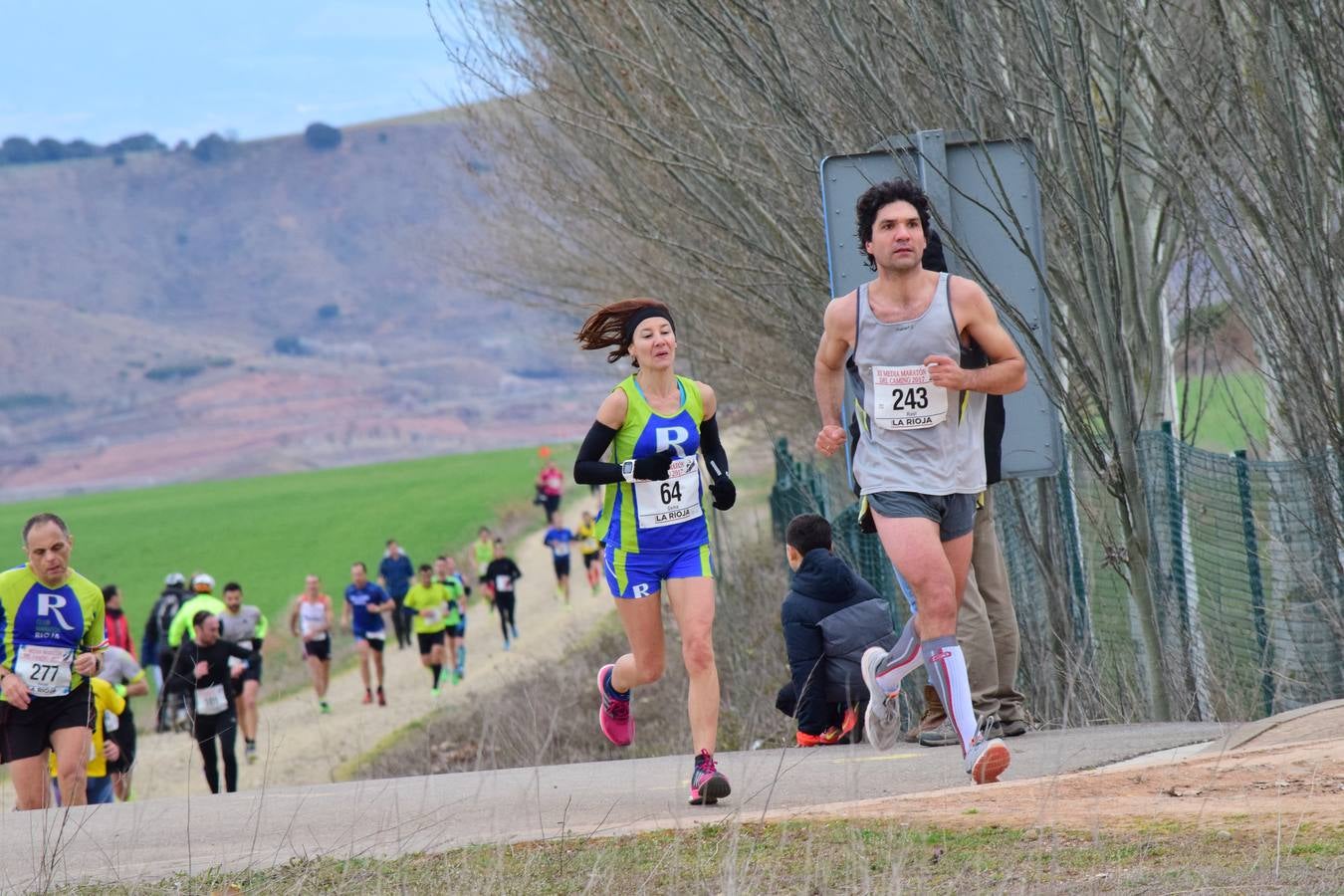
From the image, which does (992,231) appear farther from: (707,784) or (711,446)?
(707,784)

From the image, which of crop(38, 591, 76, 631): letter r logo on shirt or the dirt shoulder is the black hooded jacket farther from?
crop(38, 591, 76, 631): letter r logo on shirt

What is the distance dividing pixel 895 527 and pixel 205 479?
167 metres

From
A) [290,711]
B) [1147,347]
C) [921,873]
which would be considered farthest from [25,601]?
[290,711]

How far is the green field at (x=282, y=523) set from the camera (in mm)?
69125

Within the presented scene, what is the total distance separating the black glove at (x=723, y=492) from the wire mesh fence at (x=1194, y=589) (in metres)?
2.36

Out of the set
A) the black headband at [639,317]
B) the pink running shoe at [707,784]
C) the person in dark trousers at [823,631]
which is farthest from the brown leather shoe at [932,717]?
the black headband at [639,317]

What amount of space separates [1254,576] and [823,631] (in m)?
2.34

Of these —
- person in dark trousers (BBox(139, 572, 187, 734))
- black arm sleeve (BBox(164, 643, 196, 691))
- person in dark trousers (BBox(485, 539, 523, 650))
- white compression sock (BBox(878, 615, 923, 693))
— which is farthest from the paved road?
person in dark trousers (BBox(485, 539, 523, 650))

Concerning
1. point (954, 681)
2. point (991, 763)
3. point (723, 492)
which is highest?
point (723, 492)

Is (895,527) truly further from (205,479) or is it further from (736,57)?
(205,479)

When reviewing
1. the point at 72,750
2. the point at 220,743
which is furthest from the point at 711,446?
the point at 220,743

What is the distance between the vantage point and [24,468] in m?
167

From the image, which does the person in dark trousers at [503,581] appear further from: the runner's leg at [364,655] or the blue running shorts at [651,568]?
the blue running shorts at [651,568]

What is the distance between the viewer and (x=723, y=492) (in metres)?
7.86
